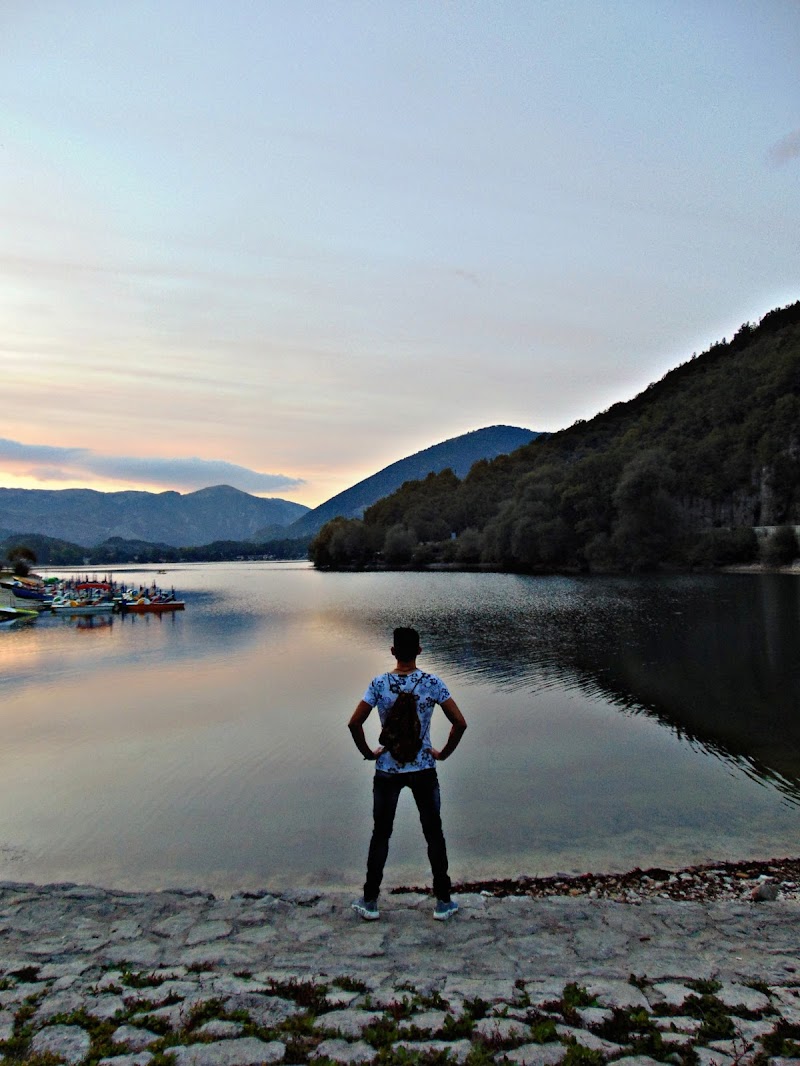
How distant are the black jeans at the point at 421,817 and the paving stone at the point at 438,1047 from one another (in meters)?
2.24

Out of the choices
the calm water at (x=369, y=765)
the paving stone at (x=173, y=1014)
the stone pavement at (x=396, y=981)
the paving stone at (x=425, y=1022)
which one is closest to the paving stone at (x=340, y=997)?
the stone pavement at (x=396, y=981)

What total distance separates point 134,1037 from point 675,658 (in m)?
26.4

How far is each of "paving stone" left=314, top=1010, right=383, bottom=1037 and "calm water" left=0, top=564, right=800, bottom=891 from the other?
4065 millimetres

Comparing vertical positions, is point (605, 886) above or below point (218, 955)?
below

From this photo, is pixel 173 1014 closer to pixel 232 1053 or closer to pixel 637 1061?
pixel 232 1053

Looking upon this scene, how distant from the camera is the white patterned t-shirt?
680cm

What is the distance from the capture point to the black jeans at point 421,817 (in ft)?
22.6

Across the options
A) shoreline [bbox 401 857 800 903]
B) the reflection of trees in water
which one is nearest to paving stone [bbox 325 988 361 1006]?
shoreline [bbox 401 857 800 903]

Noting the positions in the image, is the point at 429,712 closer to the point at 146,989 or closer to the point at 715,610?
the point at 146,989

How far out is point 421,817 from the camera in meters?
6.94

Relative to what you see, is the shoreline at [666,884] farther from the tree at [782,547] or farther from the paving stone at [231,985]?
the tree at [782,547]

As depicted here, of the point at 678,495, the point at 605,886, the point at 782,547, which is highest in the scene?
the point at 678,495

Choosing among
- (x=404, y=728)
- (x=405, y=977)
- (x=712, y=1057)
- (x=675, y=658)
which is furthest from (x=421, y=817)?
(x=675, y=658)

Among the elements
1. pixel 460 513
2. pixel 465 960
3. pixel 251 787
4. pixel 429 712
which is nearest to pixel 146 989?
pixel 465 960
